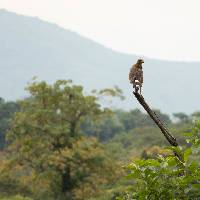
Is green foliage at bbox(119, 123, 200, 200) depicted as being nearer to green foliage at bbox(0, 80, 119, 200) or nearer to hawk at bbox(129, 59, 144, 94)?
hawk at bbox(129, 59, 144, 94)

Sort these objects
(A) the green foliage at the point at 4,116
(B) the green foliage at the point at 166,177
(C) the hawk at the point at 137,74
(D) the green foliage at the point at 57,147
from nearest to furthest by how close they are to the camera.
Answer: (B) the green foliage at the point at 166,177, (C) the hawk at the point at 137,74, (D) the green foliage at the point at 57,147, (A) the green foliage at the point at 4,116

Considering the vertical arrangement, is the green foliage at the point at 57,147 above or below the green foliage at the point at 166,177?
above

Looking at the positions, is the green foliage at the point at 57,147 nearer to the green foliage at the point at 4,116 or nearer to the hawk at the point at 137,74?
the hawk at the point at 137,74

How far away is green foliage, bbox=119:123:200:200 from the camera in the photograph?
3361 mm

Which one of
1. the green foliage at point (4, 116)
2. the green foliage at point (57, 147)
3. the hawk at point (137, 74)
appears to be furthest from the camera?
the green foliage at point (4, 116)

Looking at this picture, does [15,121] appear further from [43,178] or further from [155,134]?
[155,134]

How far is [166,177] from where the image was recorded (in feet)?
11.4

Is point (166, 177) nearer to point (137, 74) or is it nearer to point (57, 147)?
point (137, 74)

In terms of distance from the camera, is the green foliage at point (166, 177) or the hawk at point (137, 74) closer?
the green foliage at point (166, 177)

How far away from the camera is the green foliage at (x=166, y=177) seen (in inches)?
132

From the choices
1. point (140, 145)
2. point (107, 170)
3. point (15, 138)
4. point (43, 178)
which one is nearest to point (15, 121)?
point (15, 138)

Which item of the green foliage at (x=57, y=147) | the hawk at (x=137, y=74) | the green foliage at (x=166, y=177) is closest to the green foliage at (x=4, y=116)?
the green foliage at (x=57, y=147)

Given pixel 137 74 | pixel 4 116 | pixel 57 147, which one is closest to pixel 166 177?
pixel 137 74

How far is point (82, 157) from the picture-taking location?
2727 centimetres
